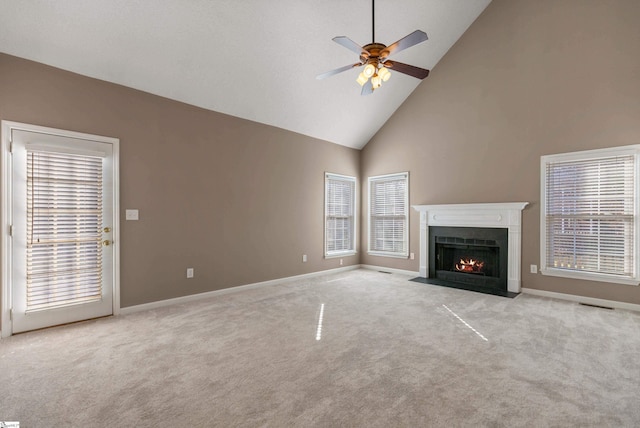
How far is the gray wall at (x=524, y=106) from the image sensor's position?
156 inches

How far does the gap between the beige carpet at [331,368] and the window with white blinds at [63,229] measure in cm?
41

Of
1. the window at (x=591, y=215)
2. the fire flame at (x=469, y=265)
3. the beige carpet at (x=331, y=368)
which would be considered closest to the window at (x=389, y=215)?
the fire flame at (x=469, y=265)

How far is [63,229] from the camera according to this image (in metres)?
3.33

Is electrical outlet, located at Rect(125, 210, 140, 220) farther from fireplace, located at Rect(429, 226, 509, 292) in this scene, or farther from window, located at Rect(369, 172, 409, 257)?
fireplace, located at Rect(429, 226, 509, 292)

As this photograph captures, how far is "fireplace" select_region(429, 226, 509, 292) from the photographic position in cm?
490

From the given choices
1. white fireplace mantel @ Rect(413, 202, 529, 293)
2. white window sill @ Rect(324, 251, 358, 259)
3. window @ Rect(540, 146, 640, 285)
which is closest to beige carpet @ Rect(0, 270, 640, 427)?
window @ Rect(540, 146, 640, 285)

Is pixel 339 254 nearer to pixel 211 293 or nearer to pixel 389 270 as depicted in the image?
pixel 389 270

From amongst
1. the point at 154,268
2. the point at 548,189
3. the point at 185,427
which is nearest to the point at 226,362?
the point at 185,427

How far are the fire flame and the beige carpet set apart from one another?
135 centimetres

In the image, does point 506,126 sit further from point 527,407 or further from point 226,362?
point 226,362

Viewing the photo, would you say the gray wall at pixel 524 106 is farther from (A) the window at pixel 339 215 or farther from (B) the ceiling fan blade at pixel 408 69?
(B) the ceiling fan blade at pixel 408 69

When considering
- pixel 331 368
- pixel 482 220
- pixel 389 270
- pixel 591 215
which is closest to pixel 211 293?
pixel 331 368

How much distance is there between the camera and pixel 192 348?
2.74m

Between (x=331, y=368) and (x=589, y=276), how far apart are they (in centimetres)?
396
